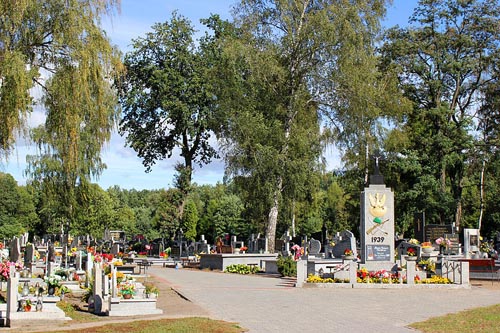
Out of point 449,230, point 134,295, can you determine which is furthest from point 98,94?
point 449,230

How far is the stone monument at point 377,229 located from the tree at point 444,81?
18.1 meters

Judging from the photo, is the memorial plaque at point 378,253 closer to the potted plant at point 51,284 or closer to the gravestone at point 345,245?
the gravestone at point 345,245

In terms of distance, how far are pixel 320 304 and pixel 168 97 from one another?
3784cm

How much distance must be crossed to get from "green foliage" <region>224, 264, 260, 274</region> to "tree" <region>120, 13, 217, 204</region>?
22076 millimetres

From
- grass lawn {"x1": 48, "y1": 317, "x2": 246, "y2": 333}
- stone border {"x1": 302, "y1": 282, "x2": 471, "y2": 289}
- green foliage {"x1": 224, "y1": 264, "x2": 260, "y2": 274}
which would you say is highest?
green foliage {"x1": 224, "y1": 264, "x2": 260, "y2": 274}

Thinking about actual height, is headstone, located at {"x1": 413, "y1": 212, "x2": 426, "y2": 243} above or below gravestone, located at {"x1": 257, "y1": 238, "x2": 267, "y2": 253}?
above

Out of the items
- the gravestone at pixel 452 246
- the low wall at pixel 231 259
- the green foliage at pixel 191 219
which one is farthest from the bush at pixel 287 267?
the green foliage at pixel 191 219

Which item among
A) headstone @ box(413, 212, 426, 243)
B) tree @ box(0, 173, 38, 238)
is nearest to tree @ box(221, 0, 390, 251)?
headstone @ box(413, 212, 426, 243)

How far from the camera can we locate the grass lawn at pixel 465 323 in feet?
41.8

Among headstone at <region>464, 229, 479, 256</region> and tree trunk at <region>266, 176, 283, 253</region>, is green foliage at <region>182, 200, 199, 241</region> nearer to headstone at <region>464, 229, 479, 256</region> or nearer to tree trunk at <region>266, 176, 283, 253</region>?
tree trunk at <region>266, 176, 283, 253</region>

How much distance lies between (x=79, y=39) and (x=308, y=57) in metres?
19.6

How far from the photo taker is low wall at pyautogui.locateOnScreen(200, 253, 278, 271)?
1265 inches

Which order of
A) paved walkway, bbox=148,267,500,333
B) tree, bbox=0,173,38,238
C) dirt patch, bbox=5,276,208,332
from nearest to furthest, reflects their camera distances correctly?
dirt patch, bbox=5,276,208,332 → paved walkway, bbox=148,267,500,333 → tree, bbox=0,173,38,238

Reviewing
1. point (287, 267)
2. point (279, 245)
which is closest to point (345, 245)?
point (287, 267)
